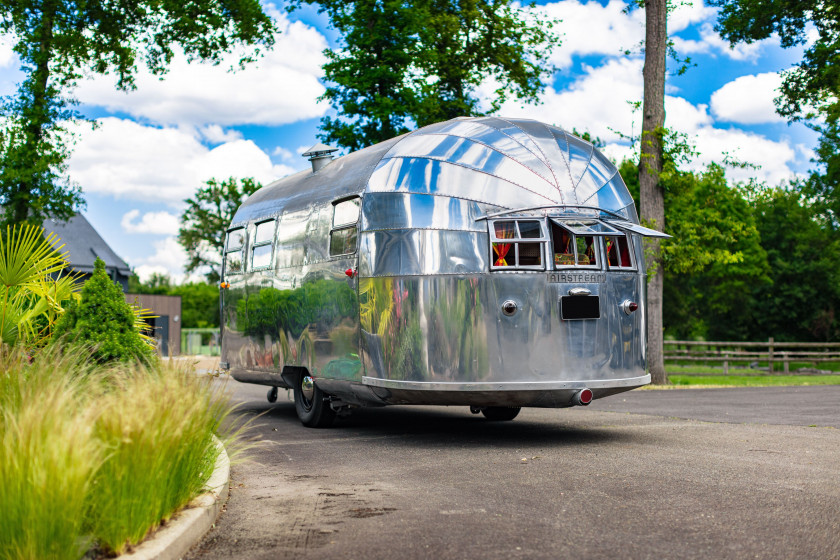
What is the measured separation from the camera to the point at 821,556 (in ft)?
16.3

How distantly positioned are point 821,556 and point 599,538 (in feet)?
4.12

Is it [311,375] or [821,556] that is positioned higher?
[311,375]

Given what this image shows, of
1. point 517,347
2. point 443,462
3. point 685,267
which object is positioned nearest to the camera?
point 443,462

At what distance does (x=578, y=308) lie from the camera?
9.34 m

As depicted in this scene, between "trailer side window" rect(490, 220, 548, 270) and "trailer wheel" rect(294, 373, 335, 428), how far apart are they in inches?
138

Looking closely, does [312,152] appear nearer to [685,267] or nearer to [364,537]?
[364,537]

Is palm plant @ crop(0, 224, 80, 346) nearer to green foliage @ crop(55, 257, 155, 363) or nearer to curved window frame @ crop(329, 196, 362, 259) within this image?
green foliage @ crop(55, 257, 155, 363)

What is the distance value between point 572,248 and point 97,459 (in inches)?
239

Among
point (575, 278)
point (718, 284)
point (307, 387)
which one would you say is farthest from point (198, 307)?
point (575, 278)

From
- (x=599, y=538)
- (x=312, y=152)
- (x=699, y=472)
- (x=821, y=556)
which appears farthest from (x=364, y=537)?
(x=312, y=152)

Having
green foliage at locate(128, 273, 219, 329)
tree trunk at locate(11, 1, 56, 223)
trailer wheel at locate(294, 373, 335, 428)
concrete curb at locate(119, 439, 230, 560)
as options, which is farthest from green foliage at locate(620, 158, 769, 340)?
green foliage at locate(128, 273, 219, 329)

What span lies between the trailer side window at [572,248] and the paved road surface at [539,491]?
2.01 metres

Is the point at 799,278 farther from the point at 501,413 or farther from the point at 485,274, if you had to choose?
→ the point at 485,274

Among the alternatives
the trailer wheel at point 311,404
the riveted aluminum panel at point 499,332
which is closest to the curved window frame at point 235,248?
the trailer wheel at point 311,404
